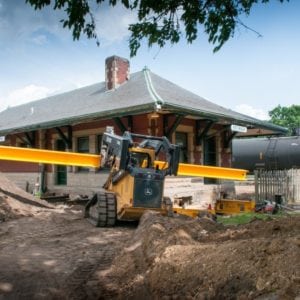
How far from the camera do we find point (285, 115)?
252ft

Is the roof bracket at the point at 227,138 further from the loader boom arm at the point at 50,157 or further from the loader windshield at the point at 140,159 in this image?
the loader windshield at the point at 140,159

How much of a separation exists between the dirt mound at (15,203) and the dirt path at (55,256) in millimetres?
716

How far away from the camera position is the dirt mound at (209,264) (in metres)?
3.51

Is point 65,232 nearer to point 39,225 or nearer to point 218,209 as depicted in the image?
point 39,225

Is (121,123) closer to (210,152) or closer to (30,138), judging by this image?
(210,152)

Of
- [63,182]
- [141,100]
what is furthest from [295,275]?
[63,182]

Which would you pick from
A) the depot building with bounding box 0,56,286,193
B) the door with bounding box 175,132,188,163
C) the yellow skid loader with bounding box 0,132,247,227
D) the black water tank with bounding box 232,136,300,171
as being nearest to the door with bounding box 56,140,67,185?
the depot building with bounding box 0,56,286,193

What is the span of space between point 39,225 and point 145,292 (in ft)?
19.3

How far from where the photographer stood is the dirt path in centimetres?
540

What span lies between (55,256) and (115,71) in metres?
12.2

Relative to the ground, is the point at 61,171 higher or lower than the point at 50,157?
lower

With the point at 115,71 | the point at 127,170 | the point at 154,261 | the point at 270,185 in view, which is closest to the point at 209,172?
the point at 127,170

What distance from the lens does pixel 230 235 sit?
5.73 m

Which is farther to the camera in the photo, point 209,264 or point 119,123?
point 119,123
